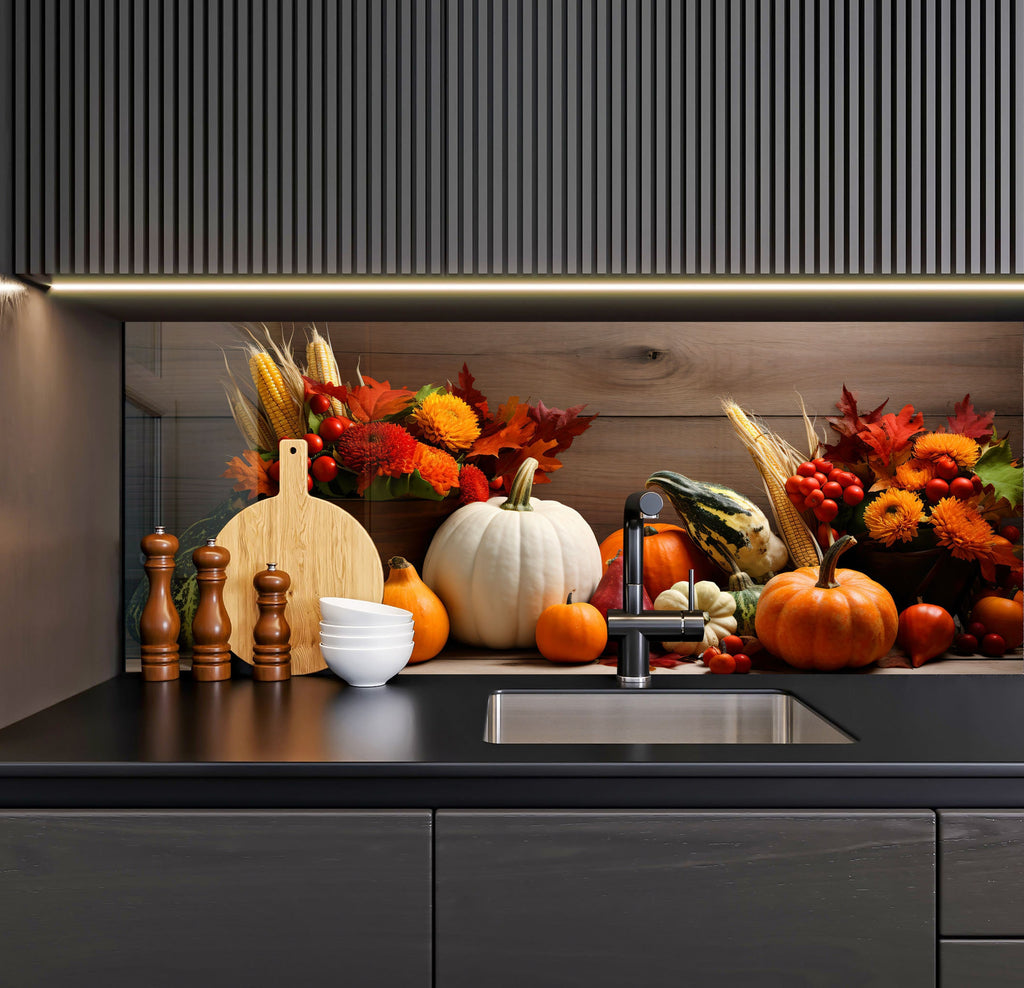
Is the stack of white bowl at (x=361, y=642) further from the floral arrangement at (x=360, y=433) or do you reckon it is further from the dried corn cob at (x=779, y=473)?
the dried corn cob at (x=779, y=473)

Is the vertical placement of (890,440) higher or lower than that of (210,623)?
higher

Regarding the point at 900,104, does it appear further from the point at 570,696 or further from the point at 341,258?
the point at 570,696

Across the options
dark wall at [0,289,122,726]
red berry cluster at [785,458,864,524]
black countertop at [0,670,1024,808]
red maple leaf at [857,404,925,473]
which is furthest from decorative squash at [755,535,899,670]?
dark wall at [0,289,122,726]

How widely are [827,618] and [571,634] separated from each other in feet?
1.33

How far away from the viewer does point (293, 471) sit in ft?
4.58

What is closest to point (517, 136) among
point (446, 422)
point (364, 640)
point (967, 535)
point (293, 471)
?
point (446, 422)

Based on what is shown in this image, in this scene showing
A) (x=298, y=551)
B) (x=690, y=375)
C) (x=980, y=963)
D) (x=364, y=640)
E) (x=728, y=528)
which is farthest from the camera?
(x=690, y=375)

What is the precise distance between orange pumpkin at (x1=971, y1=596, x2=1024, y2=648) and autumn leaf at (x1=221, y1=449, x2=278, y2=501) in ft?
4.05

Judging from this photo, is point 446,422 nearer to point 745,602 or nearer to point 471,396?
point 471,396

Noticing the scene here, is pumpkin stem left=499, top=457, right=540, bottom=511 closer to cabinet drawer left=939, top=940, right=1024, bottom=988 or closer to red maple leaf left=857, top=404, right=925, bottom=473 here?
red maple leaf left=857, top=404, right=925, bottom=473

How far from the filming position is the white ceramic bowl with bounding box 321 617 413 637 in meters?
1.27

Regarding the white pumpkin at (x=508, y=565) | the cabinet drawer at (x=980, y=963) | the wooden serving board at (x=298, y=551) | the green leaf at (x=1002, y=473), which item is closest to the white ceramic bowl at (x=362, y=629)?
the wooden serving board at (x=298, y=551)

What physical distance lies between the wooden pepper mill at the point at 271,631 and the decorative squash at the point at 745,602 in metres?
0.75

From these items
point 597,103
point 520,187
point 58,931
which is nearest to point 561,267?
point 520,187
